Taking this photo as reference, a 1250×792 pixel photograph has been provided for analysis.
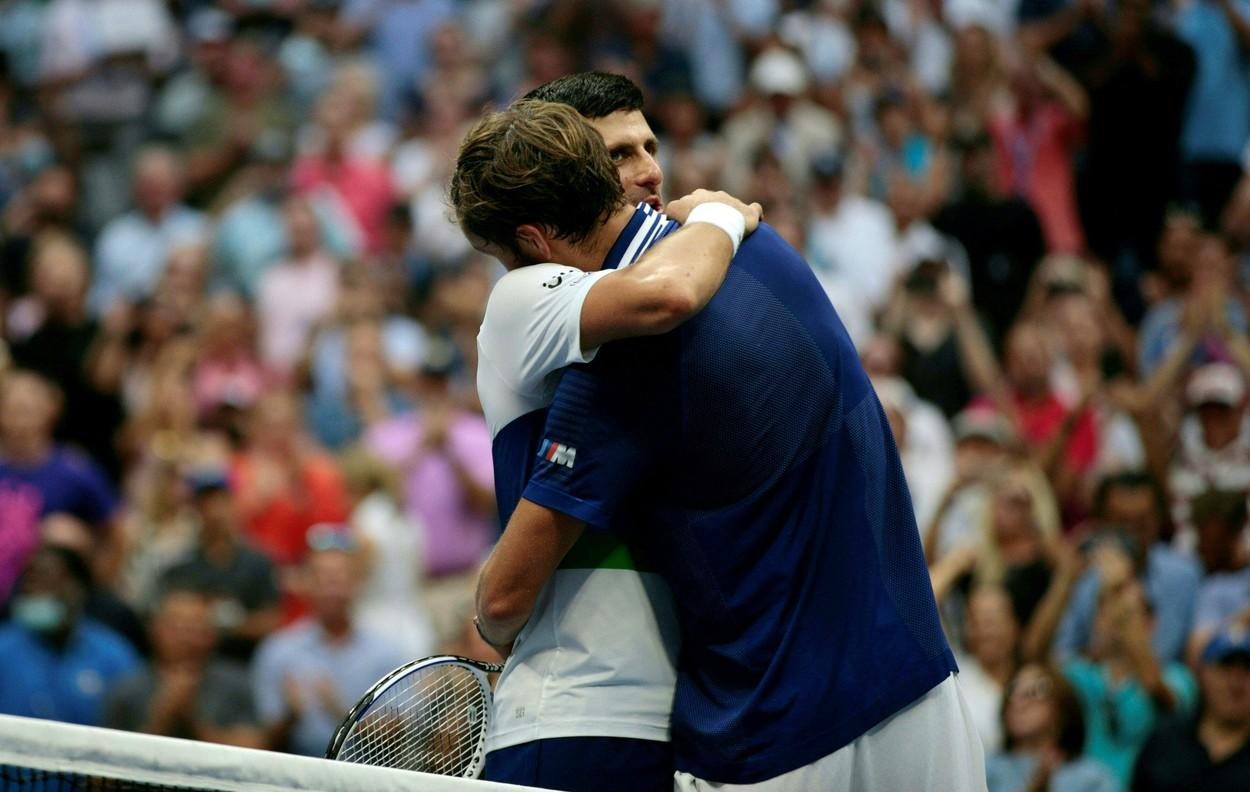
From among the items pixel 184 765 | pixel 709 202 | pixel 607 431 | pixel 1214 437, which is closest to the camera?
pixel 184 765

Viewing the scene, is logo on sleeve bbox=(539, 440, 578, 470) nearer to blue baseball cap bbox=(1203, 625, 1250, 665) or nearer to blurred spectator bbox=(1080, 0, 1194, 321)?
blue baseball cap bbox=(1203, 625, 1250, 665)

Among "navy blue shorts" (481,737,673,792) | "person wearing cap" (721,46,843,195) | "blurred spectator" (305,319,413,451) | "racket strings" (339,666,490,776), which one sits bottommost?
"blurred spectator" (305,319,413,451)

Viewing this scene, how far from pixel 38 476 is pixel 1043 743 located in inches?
222

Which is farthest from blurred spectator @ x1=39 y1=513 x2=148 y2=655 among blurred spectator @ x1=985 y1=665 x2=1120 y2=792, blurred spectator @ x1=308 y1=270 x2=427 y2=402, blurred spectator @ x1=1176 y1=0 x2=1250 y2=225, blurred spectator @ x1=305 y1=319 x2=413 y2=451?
blurred spectator @ x1=1176 y1=0 x2=1250 y2=225

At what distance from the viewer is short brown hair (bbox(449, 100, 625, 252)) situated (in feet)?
11.6

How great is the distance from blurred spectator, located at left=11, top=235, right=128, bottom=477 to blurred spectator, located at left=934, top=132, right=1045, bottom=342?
17.3 ft

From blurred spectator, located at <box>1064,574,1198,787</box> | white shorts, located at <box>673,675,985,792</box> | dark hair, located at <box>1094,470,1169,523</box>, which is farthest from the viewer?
dark hair, located at <box>1094,470,1169,523</box>

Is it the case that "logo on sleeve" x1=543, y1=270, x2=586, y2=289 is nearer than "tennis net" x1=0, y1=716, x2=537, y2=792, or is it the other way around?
"tennis net" x1=0, y1=716, x2=537, y2=792

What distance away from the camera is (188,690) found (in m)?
8.68

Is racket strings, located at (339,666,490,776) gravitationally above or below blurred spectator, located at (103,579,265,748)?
above

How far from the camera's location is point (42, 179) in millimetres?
13133

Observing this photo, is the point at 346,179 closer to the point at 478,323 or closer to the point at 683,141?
the point at 683,141

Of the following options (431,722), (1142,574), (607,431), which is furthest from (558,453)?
(1142,574)

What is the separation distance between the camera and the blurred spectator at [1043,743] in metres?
7.37
